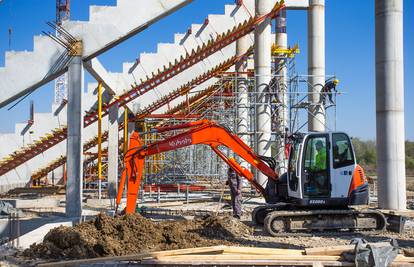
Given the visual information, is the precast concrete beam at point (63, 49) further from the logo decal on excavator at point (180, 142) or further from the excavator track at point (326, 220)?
the excavator track at point (326, 220)

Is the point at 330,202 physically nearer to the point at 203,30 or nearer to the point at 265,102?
the point at 265,102

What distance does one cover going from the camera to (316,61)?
23.4 m

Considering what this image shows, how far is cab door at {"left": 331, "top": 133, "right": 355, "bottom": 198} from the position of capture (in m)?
11.8

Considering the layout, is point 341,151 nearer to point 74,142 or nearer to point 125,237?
point 125,237

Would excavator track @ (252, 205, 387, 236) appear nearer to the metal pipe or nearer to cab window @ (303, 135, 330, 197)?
cab window @ (303, 135, 330, 197)

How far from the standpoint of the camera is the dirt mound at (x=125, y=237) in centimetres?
912

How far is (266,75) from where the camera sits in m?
22.7

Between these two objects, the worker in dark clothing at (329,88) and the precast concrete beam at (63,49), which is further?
the worker in dark clothing at (329,88)

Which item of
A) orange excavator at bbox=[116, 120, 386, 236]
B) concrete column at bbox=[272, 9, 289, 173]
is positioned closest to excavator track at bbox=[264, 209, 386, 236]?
orange excavator at bbox=[116, 120, 386, 236]

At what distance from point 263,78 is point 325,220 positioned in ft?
38.8

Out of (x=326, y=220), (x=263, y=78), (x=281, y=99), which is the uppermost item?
(x=263, y=78)

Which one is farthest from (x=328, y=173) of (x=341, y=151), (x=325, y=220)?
(x=325, y=220)

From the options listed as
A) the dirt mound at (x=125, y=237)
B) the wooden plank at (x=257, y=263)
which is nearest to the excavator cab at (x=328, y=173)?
the dirt mound at (x=125, y=237)

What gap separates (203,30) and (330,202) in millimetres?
15293
